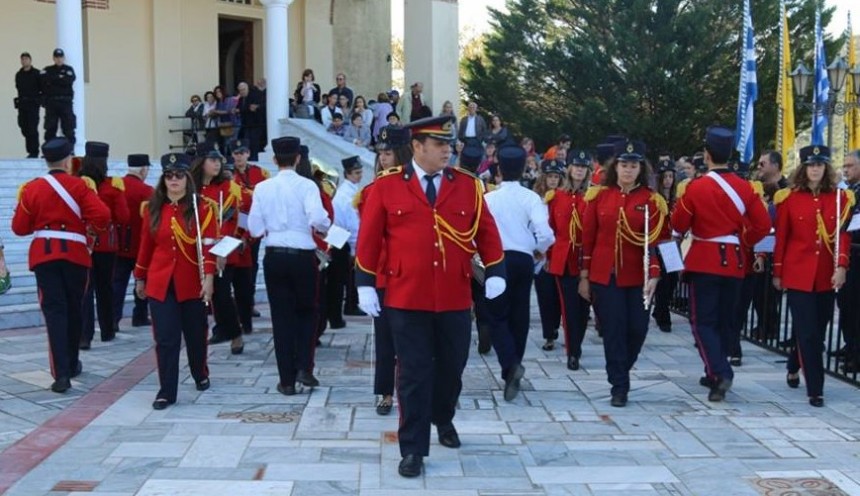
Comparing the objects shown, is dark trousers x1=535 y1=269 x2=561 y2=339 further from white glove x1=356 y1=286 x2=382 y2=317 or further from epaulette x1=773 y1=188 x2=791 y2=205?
white glove x1=356 y1=286 x2=382 y2=317

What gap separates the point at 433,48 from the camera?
74.9ft

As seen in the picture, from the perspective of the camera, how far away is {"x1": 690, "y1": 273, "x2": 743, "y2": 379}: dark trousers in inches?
297

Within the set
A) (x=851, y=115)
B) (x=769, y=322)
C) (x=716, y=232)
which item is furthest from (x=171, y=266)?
(x=851, y=115)

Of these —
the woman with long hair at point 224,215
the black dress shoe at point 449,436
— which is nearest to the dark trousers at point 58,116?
the woman with long hair at point 224,215

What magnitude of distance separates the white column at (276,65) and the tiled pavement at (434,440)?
11.8 metres

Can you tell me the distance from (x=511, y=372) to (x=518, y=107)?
25.0m

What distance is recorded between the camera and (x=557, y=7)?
105 ft

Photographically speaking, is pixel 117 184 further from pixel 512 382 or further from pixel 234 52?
pixel 234 52

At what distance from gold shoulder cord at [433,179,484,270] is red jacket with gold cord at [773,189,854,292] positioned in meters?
3.11

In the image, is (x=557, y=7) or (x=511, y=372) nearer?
(x=511, y=372)

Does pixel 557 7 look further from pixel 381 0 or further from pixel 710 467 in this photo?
pixel 710 467

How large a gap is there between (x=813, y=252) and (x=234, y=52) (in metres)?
19.5

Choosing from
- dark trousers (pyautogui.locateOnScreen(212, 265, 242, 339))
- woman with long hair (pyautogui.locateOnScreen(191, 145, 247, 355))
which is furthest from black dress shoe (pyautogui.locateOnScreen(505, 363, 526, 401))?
dark trousers (pyautogui.locateOnScreen(212, 265, 242, 339))

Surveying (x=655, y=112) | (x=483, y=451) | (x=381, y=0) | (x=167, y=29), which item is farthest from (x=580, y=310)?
(x=655, y=112)
